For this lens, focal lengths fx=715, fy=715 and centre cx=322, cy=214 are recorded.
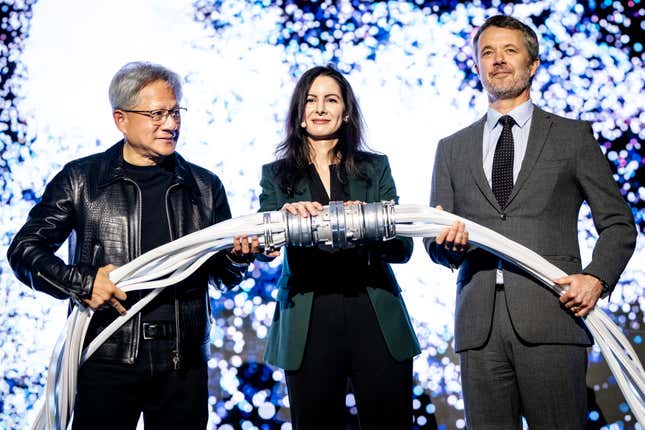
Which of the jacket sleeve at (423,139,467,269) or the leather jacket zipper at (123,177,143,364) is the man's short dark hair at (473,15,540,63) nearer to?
the jacket sleeve at (423,139,467,269)

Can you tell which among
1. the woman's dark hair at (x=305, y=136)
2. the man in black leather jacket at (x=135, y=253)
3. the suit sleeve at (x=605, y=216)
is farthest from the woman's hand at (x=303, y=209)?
the suit sleeve at (x=605, y=216)

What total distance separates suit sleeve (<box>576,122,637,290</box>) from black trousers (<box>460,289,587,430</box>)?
25 cm

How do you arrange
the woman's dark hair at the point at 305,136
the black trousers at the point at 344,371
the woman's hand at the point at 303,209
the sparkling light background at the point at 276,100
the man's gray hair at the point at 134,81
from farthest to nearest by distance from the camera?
the sparkling light background at the point at 276,100, the woman's dark hair at the point at 305,136, the man's gray hair at the point at 134,81, the black trousers at the point at 344,371, the woman's hand at the point at 303,209

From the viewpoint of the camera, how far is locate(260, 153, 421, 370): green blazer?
6.75ft

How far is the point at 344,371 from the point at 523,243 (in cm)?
64

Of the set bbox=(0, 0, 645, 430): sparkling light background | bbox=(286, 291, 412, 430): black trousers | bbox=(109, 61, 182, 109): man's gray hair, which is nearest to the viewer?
bbox=(286, 291, 412, 430): black trousers

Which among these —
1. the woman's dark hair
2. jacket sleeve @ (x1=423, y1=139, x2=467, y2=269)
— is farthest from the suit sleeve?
the woman's dark hair

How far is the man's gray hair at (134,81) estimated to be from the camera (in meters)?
2.15

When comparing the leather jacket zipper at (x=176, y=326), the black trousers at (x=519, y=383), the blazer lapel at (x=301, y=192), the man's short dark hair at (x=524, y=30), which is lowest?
the black trousers at (x=519, y=383)

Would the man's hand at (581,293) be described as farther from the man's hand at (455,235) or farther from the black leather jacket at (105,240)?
the black leather jacket at (105,240)

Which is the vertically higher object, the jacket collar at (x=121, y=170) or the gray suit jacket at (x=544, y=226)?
the jacket collar at (x=121, y=170)

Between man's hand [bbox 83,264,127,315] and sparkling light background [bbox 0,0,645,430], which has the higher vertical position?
sparkling light background [bbox 0,0,645,430]

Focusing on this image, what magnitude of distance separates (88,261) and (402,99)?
1.55m

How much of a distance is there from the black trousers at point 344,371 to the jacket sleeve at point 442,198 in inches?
10.8
